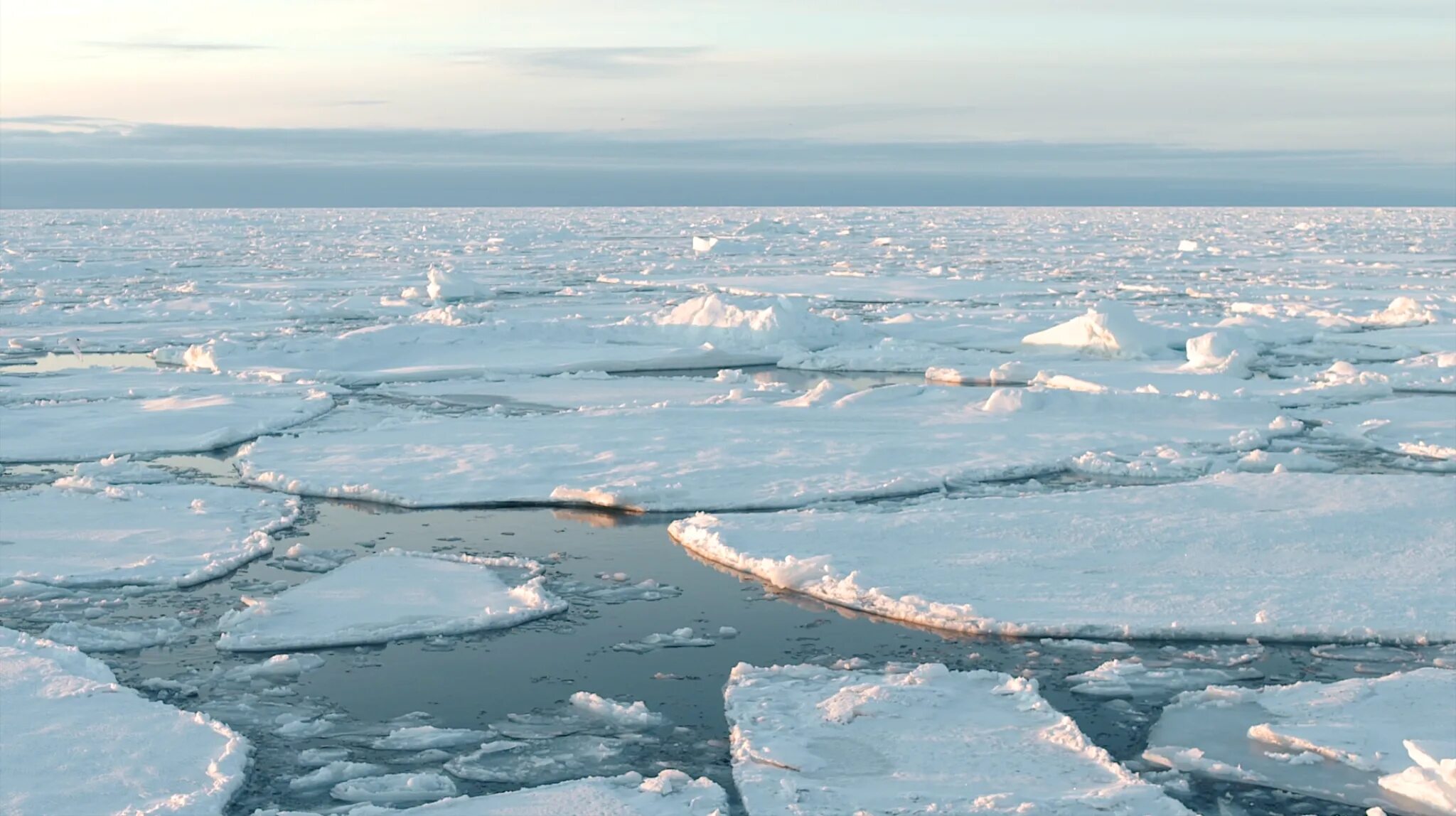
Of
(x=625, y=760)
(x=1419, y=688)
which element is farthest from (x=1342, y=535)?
(x=625, y=760)

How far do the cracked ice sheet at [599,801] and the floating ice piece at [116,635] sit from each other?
2.38 metres

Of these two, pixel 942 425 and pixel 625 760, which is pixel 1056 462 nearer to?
pixel 942 425

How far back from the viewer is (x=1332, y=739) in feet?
18.8

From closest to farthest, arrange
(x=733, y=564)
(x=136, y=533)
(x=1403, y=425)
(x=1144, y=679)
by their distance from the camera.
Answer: (x=1144, y=679) < (x=733, y=564) < (x=136, y=533) < (x=1403, y=425)

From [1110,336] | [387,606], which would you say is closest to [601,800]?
[387,606]

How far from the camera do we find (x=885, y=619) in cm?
761

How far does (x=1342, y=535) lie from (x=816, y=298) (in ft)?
58.0

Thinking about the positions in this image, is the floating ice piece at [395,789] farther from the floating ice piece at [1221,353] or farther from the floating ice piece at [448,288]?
the floating ice piece at [448,288]

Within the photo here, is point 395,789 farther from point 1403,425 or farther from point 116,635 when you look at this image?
point 1403,425

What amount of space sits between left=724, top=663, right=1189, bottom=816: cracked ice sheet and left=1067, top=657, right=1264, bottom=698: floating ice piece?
352mm

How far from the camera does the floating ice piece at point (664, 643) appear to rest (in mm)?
7082

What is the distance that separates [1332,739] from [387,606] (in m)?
4.79

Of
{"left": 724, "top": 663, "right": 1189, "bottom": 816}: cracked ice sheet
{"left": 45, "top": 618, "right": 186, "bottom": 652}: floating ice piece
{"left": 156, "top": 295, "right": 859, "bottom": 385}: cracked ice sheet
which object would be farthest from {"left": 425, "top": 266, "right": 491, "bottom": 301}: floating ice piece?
{"left": 724, "top": 663, "right": 1189, "bottom": 816}: cracked ice sheet

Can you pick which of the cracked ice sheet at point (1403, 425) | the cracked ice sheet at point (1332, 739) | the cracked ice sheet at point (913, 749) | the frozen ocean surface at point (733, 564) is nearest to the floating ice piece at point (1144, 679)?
the frozen ocean surface at point (733, 564)
